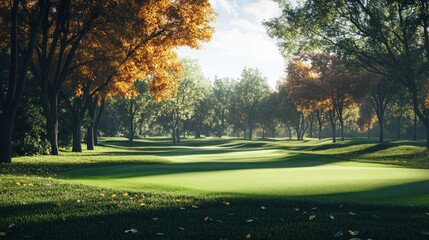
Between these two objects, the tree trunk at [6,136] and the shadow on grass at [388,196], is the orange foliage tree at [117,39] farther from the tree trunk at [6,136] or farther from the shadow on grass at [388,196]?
the shadow on grass at [388,196]

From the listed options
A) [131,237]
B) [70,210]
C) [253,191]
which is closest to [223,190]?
[253,191]

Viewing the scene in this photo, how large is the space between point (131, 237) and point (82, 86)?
3455 cm

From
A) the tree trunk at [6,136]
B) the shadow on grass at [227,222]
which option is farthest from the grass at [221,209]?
the tree trunk at [6,136]

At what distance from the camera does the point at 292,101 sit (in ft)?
224

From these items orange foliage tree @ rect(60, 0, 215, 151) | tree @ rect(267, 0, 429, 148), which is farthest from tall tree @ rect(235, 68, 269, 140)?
orange foliage tree @ rect(60, 0, 215, 151)

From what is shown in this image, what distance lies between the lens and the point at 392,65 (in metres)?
35.6

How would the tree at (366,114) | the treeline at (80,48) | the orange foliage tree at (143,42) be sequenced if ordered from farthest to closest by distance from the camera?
the tree at (366,114)
the orange foliage tree at (143,42)
the treeline at (80,48)

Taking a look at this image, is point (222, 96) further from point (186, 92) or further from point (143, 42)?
point (143, 42)

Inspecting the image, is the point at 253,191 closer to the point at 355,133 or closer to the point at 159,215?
the point at 159,215

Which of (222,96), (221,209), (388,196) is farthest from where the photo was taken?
(222,96)

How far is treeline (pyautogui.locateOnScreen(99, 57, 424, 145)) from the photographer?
60062 millimetres

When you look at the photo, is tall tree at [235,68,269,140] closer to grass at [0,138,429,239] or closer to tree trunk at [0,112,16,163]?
tree trunk at [0,112,16,163]

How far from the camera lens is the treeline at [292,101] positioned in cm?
6006

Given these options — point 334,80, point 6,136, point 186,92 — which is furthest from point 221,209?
point 186,92
